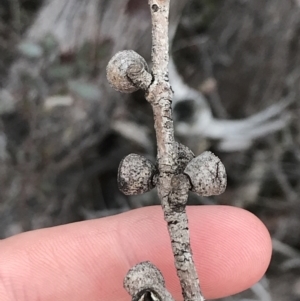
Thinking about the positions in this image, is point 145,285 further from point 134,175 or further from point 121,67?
point 121,67

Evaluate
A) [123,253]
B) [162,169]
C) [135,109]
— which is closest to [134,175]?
[162,169]

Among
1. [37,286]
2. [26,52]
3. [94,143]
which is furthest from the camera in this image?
[94,143]

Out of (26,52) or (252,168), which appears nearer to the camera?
(26,52)

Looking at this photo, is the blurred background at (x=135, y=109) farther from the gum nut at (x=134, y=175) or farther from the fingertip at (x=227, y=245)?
the gum nut at (x=134, y=175)

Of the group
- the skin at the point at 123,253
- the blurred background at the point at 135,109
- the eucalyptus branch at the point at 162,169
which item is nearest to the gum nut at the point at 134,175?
the eucalyptus branch at the point at 162,169

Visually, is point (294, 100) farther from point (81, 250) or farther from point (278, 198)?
point (81, 250)

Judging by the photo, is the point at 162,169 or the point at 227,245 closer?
the point at 162,169

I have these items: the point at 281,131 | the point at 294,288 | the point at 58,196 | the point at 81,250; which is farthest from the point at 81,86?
the point at 294,288

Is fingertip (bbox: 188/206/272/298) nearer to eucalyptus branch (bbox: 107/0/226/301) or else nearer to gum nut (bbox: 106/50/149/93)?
eucalyptus branch (bbox: 107/0/226/301)
